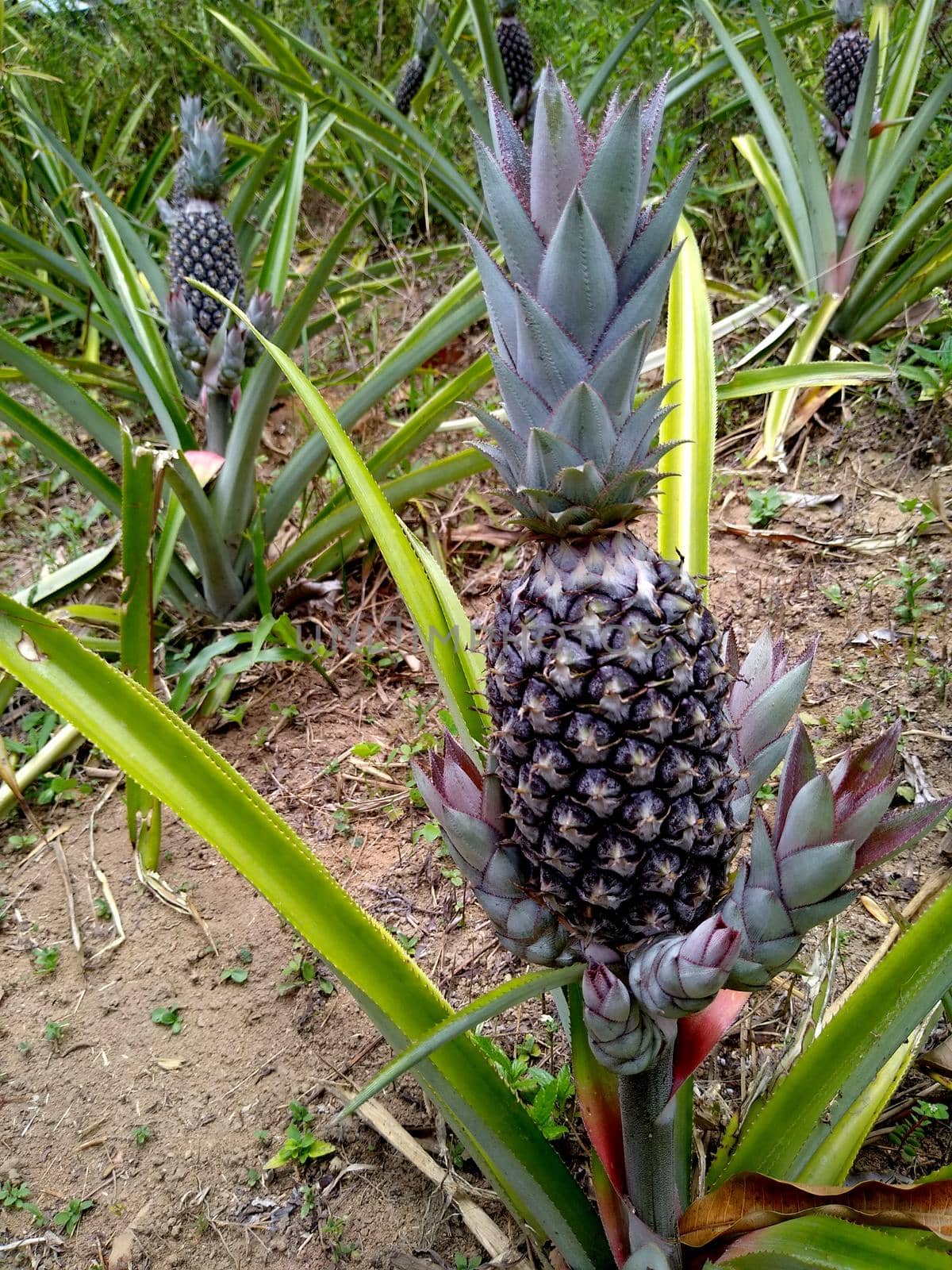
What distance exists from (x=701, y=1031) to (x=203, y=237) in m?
2.51

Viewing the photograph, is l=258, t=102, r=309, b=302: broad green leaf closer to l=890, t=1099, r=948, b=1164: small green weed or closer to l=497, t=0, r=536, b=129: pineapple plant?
l=497, t=0, r=536, b=129: pineapple plant

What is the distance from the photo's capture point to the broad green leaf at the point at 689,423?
52.1 inches

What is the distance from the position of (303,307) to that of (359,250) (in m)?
2.02

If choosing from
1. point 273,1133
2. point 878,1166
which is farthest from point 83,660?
point 878,1166

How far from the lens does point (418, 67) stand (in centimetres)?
381

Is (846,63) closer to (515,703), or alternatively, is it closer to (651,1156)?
(515,703)

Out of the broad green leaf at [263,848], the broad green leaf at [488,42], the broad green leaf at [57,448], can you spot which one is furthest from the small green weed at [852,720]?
the broad green leaf at [488,42]

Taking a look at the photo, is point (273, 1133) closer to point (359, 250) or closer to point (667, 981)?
point (667, 981)

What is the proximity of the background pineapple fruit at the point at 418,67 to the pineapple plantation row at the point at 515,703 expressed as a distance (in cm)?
18

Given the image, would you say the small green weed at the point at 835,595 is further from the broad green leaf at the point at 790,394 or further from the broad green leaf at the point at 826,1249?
the broad green leaf at the point at 826,1249

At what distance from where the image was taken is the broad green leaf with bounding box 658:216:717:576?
132 centimetres

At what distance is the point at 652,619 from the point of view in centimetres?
83

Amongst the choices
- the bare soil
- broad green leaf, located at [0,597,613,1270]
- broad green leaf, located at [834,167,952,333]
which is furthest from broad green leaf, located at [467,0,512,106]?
broad green leaf, located at [0,597,613,1270]

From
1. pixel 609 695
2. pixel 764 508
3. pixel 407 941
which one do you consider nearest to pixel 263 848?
pixel 609 695
